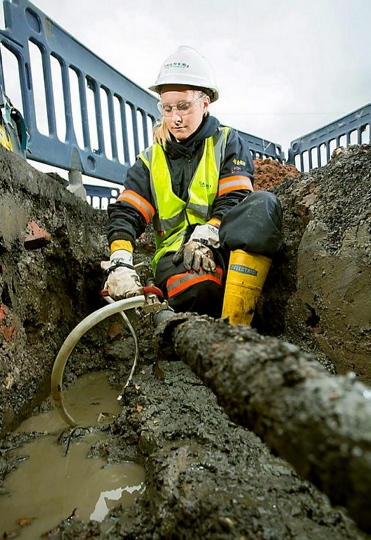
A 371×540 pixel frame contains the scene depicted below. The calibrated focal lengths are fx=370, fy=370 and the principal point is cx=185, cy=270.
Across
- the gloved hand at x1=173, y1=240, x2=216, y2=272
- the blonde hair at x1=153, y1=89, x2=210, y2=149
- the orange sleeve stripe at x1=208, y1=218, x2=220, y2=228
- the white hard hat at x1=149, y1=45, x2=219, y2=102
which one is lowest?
the gloved hand at x1=173, y1=240, x2=216, y2=272

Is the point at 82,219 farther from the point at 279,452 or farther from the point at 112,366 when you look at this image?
the point at 279,452

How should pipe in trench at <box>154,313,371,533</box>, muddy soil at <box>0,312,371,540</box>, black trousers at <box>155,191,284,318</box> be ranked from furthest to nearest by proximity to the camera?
black trousers at <box>155,191,284,318</box> < muddy soil at <box>0,312,371,540</box> < pipe in trench at <box>154,313,371,533</box>

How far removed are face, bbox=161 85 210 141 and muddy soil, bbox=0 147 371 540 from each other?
2.03ft

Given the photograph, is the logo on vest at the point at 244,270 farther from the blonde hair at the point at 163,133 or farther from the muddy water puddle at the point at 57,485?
the blonde hair at the point at 163,133

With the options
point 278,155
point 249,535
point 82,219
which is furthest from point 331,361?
point 278,155

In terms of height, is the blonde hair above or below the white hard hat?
below

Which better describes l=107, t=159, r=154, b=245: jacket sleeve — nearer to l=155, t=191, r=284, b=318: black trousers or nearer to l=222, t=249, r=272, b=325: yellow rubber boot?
l=155, t=191, r=284, b=318: black trousers

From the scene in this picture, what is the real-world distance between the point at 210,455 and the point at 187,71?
1813 mm

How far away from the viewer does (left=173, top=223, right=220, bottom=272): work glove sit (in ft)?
5.72

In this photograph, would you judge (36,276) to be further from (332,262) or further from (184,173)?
(332,262)

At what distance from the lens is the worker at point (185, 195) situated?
5.84 feet

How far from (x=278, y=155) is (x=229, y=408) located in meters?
4.73

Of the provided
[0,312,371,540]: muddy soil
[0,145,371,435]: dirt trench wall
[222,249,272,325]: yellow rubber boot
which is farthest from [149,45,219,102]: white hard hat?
[0,312,371,540]: muddy soil

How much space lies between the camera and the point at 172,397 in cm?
144
